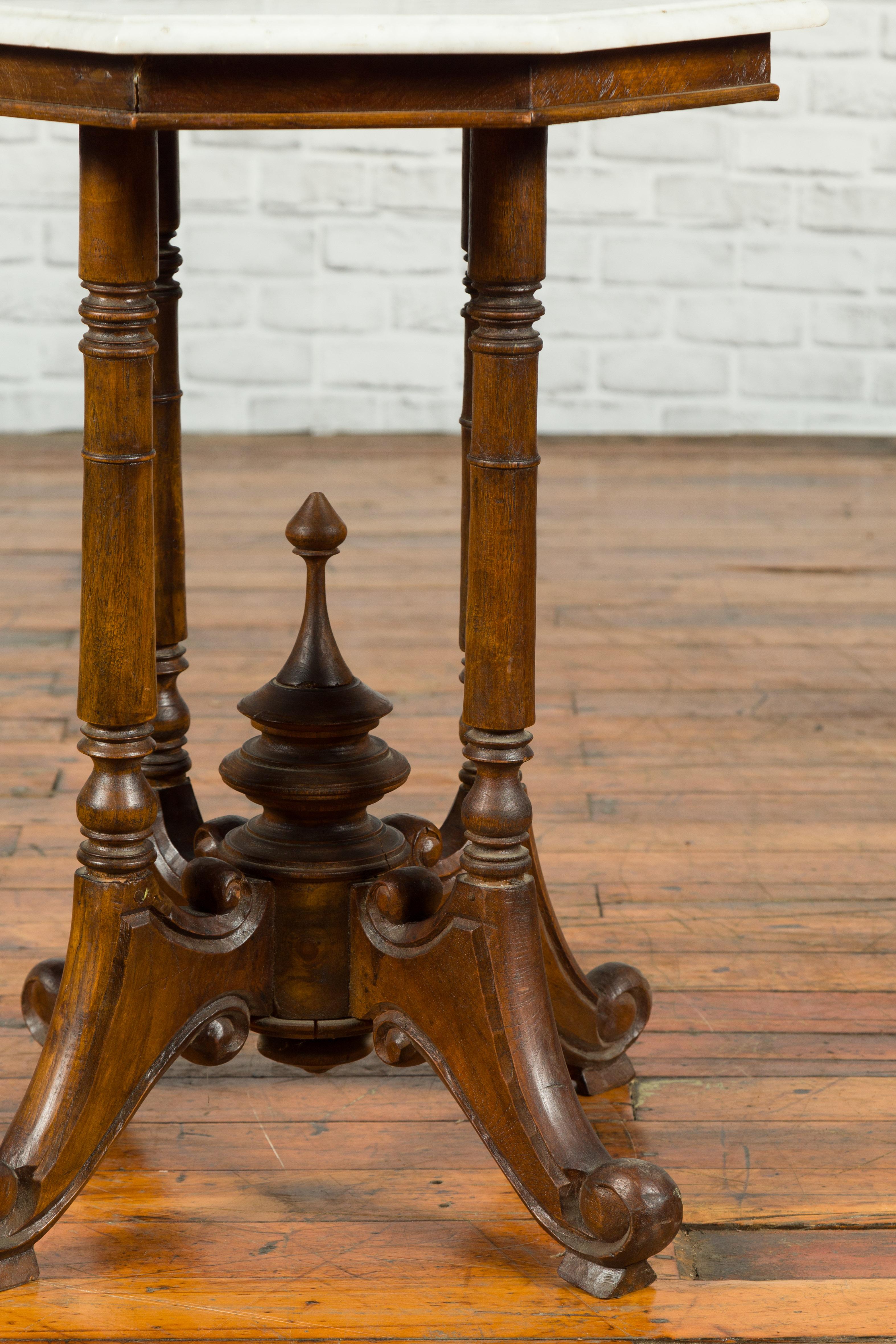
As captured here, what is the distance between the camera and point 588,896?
66.8 inches

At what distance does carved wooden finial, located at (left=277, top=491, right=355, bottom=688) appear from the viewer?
1236 mm

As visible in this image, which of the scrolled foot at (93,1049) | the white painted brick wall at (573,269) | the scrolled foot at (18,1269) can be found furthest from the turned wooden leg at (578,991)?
the white painted brick wall at (573,269)

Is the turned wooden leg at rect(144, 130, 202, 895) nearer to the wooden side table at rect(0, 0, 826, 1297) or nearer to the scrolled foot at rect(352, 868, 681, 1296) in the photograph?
the wooden side table at rect(0, 0, 826, 1297)

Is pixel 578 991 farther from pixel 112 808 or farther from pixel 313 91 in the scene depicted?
pixel 313 91

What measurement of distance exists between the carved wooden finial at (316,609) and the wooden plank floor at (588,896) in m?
0.33

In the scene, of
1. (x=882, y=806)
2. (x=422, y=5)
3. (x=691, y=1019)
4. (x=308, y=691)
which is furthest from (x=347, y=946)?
(x=882, y=806)

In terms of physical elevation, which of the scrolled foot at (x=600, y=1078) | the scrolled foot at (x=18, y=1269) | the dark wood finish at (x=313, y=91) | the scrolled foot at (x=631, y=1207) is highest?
the dark wood finish at (x=313, y=91)

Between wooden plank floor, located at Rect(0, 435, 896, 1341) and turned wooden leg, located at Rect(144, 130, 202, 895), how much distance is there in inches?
7.9

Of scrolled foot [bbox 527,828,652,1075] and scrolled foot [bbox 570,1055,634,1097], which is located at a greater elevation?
scrolled foot [bbox 527,828,652,1075]

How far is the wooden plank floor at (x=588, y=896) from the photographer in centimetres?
110

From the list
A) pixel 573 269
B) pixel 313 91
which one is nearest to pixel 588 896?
pixel 313 91

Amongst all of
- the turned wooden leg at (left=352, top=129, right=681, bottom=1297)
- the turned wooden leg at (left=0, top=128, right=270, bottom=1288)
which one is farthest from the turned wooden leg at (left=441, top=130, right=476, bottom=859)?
the turned wooden leg at (left=0, top=128, right=270, bottom=1288)

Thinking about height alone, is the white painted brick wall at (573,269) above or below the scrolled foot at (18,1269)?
above

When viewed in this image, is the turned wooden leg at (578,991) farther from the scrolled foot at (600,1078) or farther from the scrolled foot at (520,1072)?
the scrolled foot at (520,1072)
